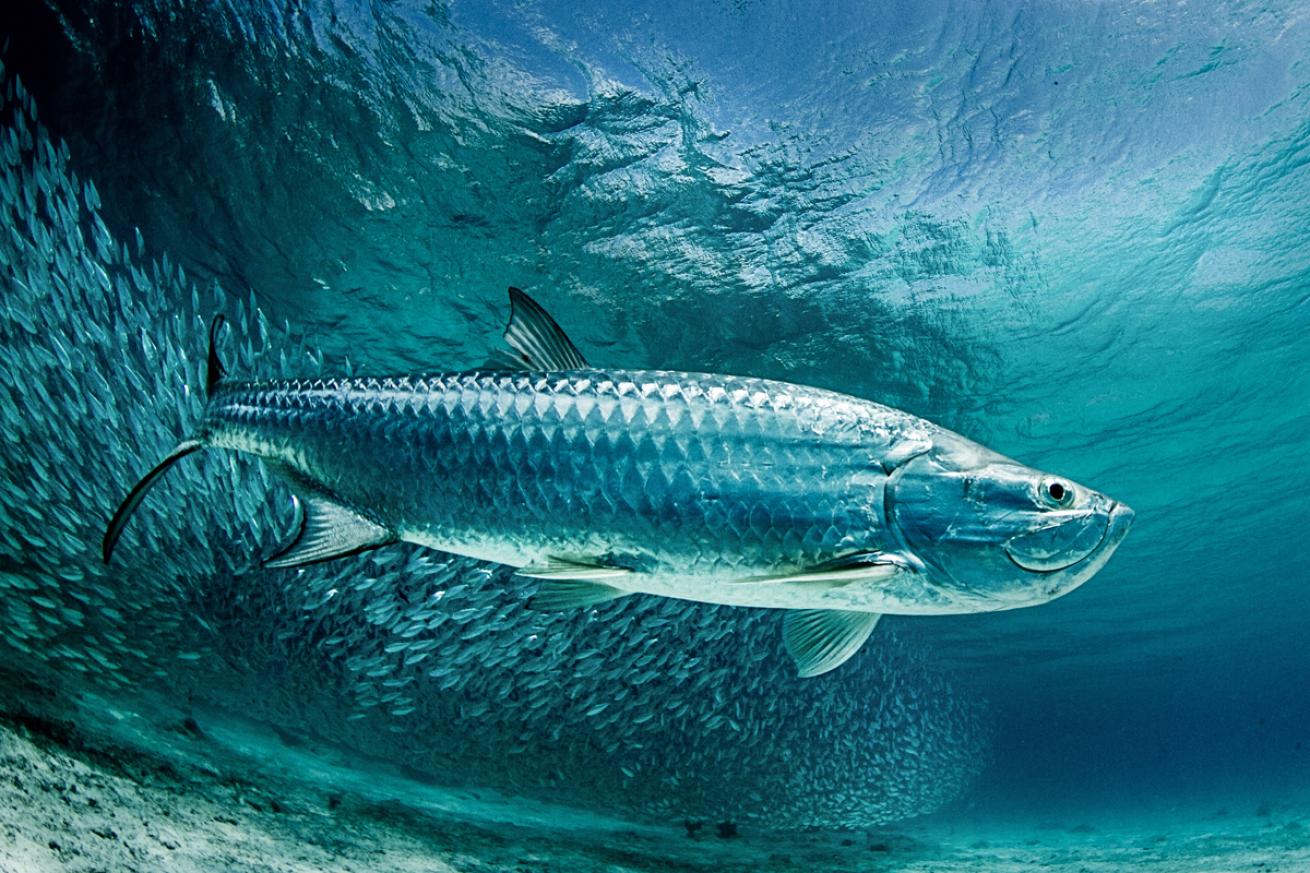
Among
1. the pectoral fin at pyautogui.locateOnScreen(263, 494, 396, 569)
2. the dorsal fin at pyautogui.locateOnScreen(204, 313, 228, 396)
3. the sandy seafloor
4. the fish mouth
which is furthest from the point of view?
the sandy seafloor

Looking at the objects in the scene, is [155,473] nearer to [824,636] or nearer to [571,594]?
[571,594]

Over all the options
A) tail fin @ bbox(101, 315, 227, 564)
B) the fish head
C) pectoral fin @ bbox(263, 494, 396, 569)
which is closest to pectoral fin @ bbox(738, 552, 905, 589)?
the fish head

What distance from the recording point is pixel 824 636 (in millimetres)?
2027

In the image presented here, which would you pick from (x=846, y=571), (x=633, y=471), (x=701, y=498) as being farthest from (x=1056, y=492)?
(x=633, y=471)

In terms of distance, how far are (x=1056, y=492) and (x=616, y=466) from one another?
1.22 metres

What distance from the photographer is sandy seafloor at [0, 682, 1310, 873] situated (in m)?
3.60

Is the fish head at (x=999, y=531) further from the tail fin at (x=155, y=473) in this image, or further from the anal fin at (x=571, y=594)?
the tail fin at (x=155, y=473)

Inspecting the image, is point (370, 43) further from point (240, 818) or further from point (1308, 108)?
point (1308, 108)

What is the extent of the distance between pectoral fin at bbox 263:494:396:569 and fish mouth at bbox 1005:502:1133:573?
1763mm

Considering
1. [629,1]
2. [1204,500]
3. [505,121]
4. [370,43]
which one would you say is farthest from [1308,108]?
[1204,500]

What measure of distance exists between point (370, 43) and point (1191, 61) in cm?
1065

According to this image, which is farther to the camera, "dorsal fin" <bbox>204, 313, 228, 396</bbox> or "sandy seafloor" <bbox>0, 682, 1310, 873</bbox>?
"sandy seafloor" <bbox>0, 682, 1310, 873</bbox>

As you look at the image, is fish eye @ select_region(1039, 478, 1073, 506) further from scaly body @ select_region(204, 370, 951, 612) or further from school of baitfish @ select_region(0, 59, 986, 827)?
school of baitfish @ select_region(0, 59, 986, 827)

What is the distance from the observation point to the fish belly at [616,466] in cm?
176
